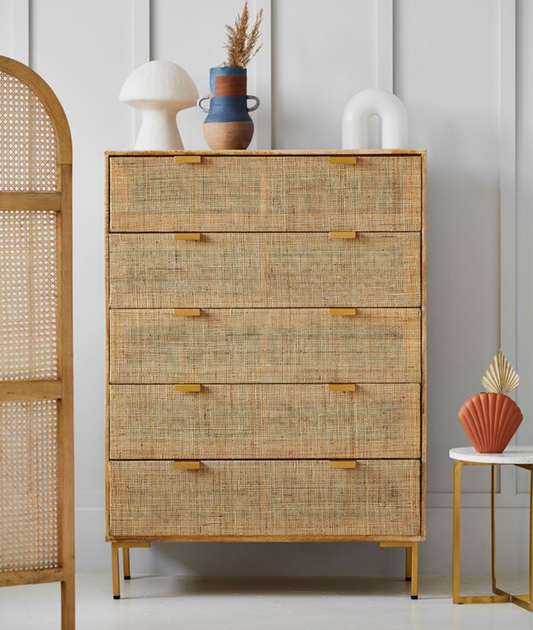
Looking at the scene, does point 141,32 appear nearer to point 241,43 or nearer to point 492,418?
point 241,43

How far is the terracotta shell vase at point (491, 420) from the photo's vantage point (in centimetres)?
279

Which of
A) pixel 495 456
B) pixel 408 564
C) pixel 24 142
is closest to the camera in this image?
pixel 24 142

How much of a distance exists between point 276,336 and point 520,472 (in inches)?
45.7

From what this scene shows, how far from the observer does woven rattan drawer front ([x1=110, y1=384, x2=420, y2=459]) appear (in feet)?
9.24

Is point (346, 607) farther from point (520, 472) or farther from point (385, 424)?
point (520, 472)

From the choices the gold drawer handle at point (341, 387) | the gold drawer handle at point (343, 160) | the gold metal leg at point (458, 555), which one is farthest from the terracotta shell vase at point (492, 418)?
the gold drawer handle at point (343, 160)

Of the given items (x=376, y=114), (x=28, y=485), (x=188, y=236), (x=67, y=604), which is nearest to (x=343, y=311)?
(x=188, y=236)

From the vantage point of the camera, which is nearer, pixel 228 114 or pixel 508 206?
pixel 228 114

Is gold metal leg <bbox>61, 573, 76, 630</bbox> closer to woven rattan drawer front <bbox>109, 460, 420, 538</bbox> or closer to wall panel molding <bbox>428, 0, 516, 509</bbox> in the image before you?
woven rattan drawer front <bbox>109, 460, 420, 538</bbox>

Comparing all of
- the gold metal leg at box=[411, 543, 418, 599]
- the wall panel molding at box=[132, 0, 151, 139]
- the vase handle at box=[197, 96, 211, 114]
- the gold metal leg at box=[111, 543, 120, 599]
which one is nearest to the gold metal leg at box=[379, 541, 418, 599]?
the gold metal leg at box=[411, 543, 418, 599]

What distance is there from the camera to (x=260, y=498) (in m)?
2.81

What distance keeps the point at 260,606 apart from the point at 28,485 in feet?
2.93

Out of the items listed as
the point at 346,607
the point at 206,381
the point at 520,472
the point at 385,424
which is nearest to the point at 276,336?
the point at 206,381

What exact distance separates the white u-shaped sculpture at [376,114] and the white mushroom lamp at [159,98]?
1.84 feet
